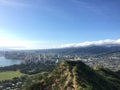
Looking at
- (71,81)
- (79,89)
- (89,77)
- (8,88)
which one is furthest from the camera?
(8,88)

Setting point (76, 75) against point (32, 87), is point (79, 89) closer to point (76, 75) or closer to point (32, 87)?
point (76, 75)

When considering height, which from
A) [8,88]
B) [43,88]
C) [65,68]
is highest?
[65,68]

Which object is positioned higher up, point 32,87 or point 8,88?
point 32,87

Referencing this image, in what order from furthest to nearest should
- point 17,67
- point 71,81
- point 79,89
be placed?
point 17,67 < point 71,81 < point 79,89

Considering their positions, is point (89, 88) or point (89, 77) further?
point (89, 77)

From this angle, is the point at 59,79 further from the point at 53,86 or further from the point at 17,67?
the point at 17,67

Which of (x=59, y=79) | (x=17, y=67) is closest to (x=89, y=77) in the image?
(x=59, y=79)

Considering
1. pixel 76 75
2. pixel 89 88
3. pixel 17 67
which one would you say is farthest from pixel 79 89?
pixel 17 67
